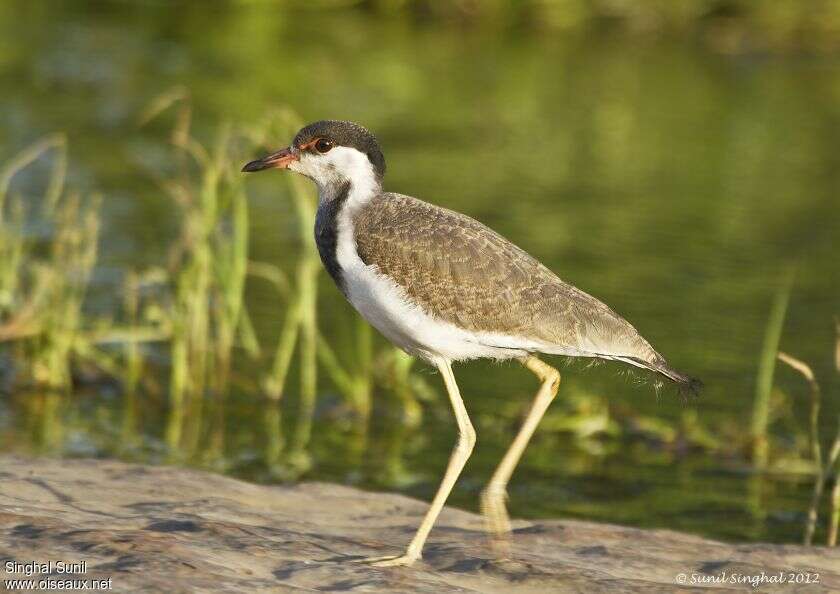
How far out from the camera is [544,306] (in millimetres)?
6566

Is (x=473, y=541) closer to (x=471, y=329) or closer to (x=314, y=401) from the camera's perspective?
(x=471, y=329)

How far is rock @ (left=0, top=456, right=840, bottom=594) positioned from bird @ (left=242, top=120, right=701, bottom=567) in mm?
326

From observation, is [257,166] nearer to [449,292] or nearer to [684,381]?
[449,292]

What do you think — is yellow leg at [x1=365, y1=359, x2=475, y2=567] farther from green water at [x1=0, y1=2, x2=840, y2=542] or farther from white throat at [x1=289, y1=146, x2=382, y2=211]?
green water at [x1=0, y1=2, x2=840, y2=542]

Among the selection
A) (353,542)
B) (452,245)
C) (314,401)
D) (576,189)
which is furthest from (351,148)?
(576,189)

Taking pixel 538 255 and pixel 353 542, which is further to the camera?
pixel 538 255

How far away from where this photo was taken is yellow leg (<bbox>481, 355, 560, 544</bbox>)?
683cm

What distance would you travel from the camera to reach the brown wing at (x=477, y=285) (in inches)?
255

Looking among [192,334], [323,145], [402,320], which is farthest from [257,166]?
[192,334]

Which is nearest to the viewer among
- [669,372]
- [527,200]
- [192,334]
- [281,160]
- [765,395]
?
[669,372]

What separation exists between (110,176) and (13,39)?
26.4 ft

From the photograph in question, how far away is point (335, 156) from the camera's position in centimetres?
688

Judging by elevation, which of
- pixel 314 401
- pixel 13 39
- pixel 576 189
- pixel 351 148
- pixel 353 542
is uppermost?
pixel 13 39

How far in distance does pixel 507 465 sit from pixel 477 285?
2.97 ft
